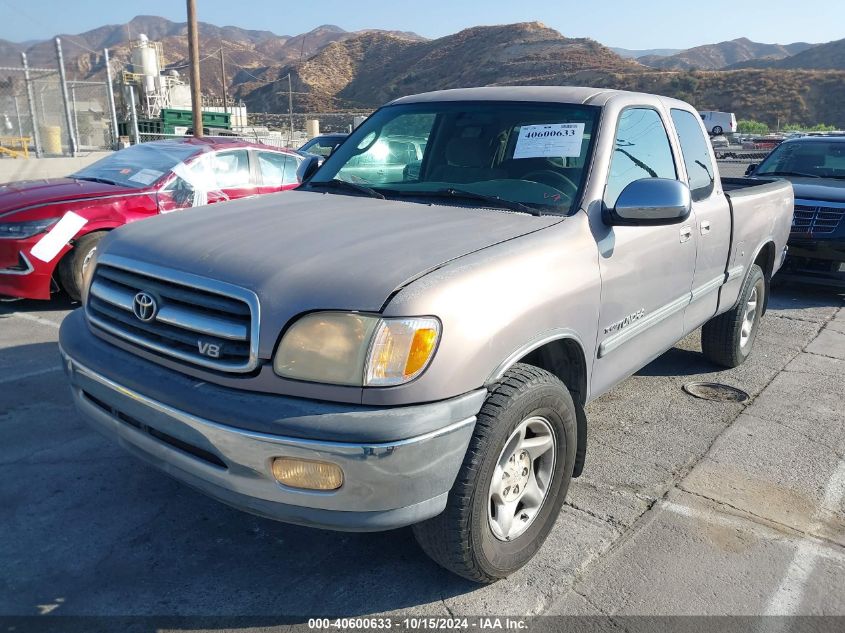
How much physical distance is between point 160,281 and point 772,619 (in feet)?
8.58

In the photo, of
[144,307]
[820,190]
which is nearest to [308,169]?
[144,307]

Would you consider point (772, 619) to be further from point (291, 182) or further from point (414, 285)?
point (291, 182)

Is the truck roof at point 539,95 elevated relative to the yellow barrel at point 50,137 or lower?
elevated

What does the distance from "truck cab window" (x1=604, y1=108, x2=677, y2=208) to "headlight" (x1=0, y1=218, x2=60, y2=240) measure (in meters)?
5.09

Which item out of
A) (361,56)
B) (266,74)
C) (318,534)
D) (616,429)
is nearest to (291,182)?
(616,429)

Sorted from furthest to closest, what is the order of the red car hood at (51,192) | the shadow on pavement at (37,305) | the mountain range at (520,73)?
the mountain range at (520,73), the shadow on pavement at (37,305), the red car hood at (51,192)

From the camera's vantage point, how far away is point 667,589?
276 cm

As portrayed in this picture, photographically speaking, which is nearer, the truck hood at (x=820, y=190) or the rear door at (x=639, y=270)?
the rear door at (x=639, y=270)

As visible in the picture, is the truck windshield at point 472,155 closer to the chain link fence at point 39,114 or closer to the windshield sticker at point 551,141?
the windshield sticker at point 551,141

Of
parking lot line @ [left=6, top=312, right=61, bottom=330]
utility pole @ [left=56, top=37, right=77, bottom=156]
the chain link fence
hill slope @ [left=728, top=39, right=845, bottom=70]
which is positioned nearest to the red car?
parking lot line @ [left=6, top=312, right=61, bottom=330]

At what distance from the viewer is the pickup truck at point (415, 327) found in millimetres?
2219

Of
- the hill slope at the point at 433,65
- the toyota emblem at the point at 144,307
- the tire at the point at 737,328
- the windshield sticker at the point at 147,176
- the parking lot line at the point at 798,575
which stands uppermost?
the hill slope at the point at 433,65

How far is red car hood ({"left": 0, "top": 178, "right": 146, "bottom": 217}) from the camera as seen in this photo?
20.5 ft

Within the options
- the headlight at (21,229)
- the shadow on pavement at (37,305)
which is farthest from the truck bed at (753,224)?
the shadow on pavement at (37,305)
